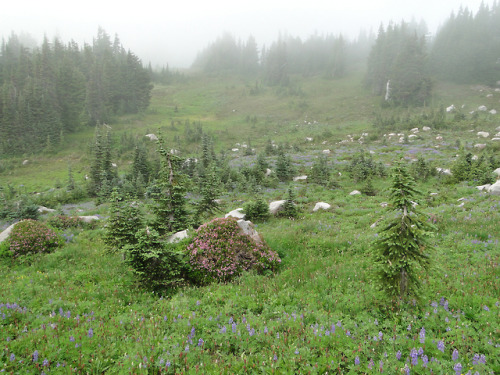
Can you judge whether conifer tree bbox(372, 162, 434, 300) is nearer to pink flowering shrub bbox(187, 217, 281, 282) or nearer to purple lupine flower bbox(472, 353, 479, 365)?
purple lupine flower bbox(472, 353, 479, 365)

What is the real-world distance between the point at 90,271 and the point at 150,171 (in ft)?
68.4

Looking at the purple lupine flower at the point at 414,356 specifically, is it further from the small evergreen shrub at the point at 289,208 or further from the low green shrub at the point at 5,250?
the low green shrub at the point at 5,250

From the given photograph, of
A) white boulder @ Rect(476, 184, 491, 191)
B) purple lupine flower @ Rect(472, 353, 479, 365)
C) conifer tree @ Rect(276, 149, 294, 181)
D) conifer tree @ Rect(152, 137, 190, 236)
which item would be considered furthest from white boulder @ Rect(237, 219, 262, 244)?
conifer tree @ Rect(276, 149, 294, 181)

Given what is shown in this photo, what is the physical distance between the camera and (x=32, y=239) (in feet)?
34.6

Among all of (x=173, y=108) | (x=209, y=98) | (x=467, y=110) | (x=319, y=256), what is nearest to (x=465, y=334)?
(x=319, y=256)

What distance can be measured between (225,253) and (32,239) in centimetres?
846

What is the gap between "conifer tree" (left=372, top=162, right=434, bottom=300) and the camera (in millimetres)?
5008

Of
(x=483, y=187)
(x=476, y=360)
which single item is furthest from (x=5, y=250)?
(x=483, y=187)

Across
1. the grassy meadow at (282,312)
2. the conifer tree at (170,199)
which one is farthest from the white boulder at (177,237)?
the grassy meadow at (282,312)

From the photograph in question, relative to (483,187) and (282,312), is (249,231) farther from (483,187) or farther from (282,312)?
(483,187)

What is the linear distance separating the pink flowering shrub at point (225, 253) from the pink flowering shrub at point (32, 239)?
688 centimetres

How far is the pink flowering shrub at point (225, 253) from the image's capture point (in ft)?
26.3

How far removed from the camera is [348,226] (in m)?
12.4

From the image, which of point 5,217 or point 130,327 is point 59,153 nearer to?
point 5,217
